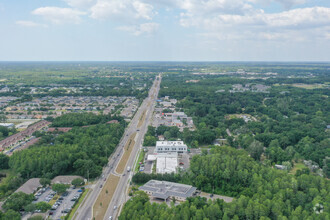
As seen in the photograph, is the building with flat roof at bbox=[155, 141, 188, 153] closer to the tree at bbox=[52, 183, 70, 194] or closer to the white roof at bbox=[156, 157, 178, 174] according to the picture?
the white roof at bbox=[156, 157, 178, 174]

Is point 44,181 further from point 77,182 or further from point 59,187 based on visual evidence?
point 77,182

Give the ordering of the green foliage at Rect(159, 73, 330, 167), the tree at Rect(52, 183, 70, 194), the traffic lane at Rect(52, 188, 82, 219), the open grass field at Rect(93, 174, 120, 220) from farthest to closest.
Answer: the green foliage at Rect(159, 73, 330, 167)
the tree at Rect(52, 183, 70, 194)
the open grass field at Rect(93, 174, 120, 220)
the traffic lane at Rect(52, 188, 82, 219)

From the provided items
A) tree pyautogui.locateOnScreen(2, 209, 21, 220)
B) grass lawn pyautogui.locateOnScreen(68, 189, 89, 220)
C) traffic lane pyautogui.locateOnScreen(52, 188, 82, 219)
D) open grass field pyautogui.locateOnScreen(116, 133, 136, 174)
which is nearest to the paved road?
grass lawn pyautogui.locateOnScreen(68, 189, 89, 220)

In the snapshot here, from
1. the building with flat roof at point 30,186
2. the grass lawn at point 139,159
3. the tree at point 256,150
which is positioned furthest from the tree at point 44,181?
the tree at point 256,150

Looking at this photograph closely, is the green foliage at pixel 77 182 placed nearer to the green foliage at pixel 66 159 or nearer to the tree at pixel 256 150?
the green foliage at pixel 66 159

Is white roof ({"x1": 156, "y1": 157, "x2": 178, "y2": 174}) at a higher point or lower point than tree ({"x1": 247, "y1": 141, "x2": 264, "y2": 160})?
lower

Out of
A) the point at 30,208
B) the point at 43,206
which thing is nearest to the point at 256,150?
the point at 43,206

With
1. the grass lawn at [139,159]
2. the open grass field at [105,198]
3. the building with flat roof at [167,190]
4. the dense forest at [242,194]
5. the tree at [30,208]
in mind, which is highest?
the dense forest at [242,194]

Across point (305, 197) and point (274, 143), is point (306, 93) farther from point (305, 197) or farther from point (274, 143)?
point (305, 197)
